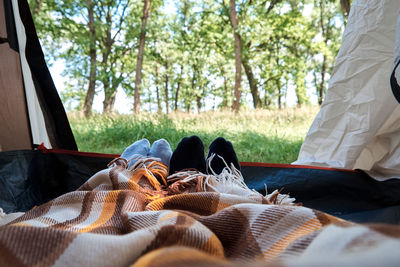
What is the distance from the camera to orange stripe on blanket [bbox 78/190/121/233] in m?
0.63

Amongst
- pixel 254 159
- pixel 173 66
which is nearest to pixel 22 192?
pixel 254 159

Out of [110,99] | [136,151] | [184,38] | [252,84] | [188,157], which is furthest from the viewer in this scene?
[110,99]

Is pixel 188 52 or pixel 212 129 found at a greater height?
pixel 188 52

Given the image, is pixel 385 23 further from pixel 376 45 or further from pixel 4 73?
pixel 4 73

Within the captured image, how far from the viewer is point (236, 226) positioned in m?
0.51

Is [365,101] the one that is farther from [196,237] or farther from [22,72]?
[22,72]

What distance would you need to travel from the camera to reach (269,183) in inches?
46.8

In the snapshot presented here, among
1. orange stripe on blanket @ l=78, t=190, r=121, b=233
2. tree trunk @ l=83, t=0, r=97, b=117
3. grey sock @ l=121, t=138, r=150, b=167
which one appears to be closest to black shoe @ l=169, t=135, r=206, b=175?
grey sock @ l=121, t=138, r=150, b=167

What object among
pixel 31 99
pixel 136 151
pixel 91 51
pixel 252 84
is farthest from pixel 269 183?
pixel 252 84

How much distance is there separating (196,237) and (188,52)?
22.9ft

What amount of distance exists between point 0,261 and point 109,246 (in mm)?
148

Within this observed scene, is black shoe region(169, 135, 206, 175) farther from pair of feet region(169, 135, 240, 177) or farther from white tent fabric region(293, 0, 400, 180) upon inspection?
white tent fabric region(293, 0, 400, 180)

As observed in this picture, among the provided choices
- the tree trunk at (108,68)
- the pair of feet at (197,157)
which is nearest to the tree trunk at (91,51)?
the tree trunk at (108,68)

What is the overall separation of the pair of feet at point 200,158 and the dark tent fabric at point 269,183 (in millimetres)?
177
